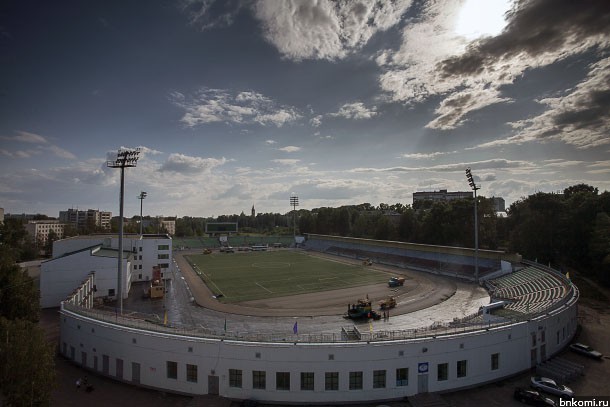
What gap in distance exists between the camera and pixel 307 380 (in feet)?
66.3

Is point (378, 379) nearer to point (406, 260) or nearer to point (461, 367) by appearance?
point (461, 367)

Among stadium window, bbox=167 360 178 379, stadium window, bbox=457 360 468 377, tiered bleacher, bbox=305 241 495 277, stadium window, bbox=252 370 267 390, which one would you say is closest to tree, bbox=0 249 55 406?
stadium window, bbox=167 360 178 379

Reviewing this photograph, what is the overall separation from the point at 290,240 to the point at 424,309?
270 feet

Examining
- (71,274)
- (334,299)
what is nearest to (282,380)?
(334,299)

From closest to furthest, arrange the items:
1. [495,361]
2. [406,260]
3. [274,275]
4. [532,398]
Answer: [532,398], [495,361], [274,275], [406,260]

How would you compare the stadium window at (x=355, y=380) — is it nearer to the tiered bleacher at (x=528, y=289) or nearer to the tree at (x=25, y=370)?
the tree at (x=25, y=370)

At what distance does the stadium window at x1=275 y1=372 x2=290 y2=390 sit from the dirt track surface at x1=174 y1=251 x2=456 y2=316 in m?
18.1

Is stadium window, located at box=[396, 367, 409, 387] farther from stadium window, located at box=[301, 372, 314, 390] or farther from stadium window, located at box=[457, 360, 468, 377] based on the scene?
stadium window, located at box=[301, 372, 314, 390]

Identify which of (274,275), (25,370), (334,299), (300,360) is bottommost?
(334,299)

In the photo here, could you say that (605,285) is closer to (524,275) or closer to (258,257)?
(524,275)

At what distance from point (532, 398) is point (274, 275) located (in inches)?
1775

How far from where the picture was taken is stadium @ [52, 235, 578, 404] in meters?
20.2

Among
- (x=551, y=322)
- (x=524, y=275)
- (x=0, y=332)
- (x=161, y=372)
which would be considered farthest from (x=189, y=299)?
(x=524, y=275)

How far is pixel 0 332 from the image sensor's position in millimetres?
17922
